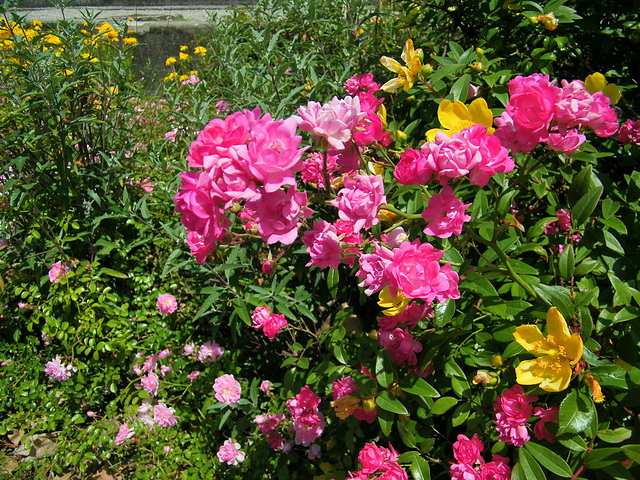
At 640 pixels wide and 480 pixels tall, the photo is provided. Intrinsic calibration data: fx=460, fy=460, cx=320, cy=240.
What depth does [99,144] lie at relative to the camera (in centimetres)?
260

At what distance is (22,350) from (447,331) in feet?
6.64

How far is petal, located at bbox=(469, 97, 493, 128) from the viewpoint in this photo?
102cm

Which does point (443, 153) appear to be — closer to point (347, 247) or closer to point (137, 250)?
point (347, 247)

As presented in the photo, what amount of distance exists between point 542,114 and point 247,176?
59 centimetres

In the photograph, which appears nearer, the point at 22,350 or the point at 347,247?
the point at 347,247

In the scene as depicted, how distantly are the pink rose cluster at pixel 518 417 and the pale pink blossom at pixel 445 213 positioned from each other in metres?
0.49

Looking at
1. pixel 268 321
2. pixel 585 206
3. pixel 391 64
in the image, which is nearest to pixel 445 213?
pixel 585 206

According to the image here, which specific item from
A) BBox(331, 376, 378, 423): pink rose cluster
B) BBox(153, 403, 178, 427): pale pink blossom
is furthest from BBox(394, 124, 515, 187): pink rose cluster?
BBox(153, 403, 178, 427): pale pink blossom

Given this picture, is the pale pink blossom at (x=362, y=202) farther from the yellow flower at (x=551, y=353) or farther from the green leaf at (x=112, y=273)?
the green leaf at (x=112, y=273)

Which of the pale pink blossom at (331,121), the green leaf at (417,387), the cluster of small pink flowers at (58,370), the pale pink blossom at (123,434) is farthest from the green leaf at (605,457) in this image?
the cluster of small pink flowers at (58,370)

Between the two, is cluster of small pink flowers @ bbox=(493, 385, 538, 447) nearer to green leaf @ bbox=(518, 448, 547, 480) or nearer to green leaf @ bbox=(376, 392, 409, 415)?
green leaf @ bbox=(518, 448, 547, 480)

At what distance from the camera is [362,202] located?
0.86 metres

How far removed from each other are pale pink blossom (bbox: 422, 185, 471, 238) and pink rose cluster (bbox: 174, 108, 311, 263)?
10.4 inches

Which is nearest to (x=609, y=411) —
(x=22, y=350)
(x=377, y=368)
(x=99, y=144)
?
(x=377, y=368)
